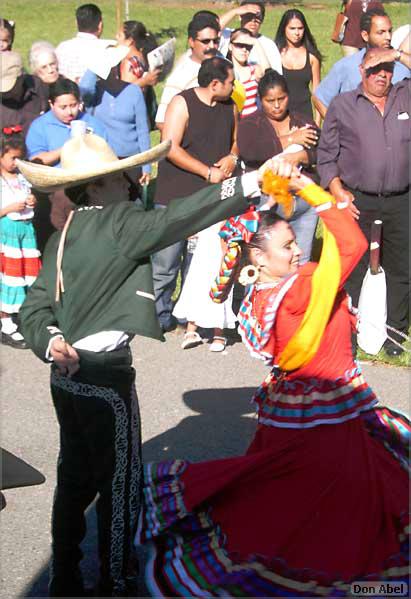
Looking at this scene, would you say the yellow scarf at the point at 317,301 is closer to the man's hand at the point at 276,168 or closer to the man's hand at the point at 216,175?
the man's hand at the point at 276,168

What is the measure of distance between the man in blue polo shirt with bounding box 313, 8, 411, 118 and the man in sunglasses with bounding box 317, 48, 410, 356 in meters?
0.73

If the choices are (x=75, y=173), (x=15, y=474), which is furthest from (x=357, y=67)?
(x=15, y=474)

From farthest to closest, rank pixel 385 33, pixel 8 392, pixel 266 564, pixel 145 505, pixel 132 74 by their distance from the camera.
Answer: pixel 132 74 → pixel 385 33 → pixel 8 392 → pixel 145 505 → pixel 266 564

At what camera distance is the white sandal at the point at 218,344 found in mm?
7414

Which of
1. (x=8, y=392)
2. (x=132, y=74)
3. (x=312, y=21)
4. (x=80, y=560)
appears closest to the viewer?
(x=80, y=560)

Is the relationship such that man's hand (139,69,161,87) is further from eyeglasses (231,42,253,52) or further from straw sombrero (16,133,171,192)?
straw sombrero (16,133,171,192)

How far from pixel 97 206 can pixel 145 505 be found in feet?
4.14

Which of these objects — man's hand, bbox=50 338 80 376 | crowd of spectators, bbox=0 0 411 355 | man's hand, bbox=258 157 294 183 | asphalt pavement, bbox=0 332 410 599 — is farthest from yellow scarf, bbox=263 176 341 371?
crowd of spectators, bbox=0 0 411 355

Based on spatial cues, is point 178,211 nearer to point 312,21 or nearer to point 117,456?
point 117,456

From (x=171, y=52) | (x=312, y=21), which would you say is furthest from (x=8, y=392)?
(x=312, y=21)

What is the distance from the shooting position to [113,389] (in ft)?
13.2

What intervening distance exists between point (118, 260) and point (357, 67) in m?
4.78

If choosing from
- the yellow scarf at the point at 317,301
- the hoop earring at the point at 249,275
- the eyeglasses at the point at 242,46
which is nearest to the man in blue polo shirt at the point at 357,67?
the eyeglasses at the point at 242,46

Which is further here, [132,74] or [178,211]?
[132,74]
